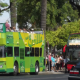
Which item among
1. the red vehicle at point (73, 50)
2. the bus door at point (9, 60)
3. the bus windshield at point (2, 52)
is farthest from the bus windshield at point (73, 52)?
the bus windshield at point (2, 52)

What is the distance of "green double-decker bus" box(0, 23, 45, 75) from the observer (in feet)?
85.0

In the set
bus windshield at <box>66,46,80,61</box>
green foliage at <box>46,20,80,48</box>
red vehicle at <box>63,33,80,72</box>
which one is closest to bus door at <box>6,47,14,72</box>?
red vehicle at <box>63,33,80,72</box>

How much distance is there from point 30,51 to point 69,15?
56.0 ft

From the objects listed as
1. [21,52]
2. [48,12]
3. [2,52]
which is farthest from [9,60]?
[48,12]

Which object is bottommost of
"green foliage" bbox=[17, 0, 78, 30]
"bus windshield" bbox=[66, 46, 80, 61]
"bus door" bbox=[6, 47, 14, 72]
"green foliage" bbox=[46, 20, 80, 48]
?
"bus door" bbox=[6, 47, 14, 72]

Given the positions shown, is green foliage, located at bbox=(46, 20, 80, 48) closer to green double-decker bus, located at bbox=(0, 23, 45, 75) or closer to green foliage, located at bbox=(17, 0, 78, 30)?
green foliage, located at bbox=(17, 0, 78, 30)

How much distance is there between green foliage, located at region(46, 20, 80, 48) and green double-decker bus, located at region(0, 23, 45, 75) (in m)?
16.9

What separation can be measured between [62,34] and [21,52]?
2164 cm

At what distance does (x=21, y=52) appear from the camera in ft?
92.4

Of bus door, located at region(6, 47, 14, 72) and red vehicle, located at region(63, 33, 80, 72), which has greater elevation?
red vehicle, located at region(63, 33, 80, 72)

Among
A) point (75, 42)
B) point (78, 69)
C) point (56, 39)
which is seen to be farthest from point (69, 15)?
point (78, 69)

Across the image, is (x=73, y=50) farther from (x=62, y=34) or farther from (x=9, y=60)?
(x=62, y=34)

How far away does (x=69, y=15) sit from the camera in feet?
150

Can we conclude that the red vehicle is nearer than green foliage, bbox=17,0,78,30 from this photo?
Yes
